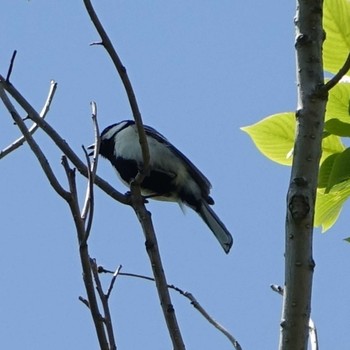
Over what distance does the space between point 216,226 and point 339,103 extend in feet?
9.35

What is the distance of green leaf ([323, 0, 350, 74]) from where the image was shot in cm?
140

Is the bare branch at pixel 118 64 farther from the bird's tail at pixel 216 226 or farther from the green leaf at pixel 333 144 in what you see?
the bird's tail at pixel 216 226

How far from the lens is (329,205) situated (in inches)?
58.4

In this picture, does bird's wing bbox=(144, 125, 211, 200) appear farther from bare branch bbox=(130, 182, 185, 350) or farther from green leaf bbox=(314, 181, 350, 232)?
green leaf bbox=(314, 181, 350, 232)

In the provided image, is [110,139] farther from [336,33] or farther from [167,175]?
[336,33]

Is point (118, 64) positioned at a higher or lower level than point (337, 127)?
higher

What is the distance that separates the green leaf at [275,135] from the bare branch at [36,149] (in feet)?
1.20

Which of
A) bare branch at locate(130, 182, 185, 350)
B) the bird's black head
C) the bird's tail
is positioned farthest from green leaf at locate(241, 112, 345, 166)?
the bird's black head

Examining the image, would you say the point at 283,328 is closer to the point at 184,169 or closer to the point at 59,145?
the point at 59,145

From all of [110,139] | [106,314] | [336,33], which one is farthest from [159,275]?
[110,139]

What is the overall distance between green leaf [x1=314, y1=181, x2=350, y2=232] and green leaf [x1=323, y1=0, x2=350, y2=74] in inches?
8.7

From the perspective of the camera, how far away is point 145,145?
1.89m

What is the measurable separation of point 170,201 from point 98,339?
11.5 ft

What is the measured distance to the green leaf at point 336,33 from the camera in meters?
1.40
